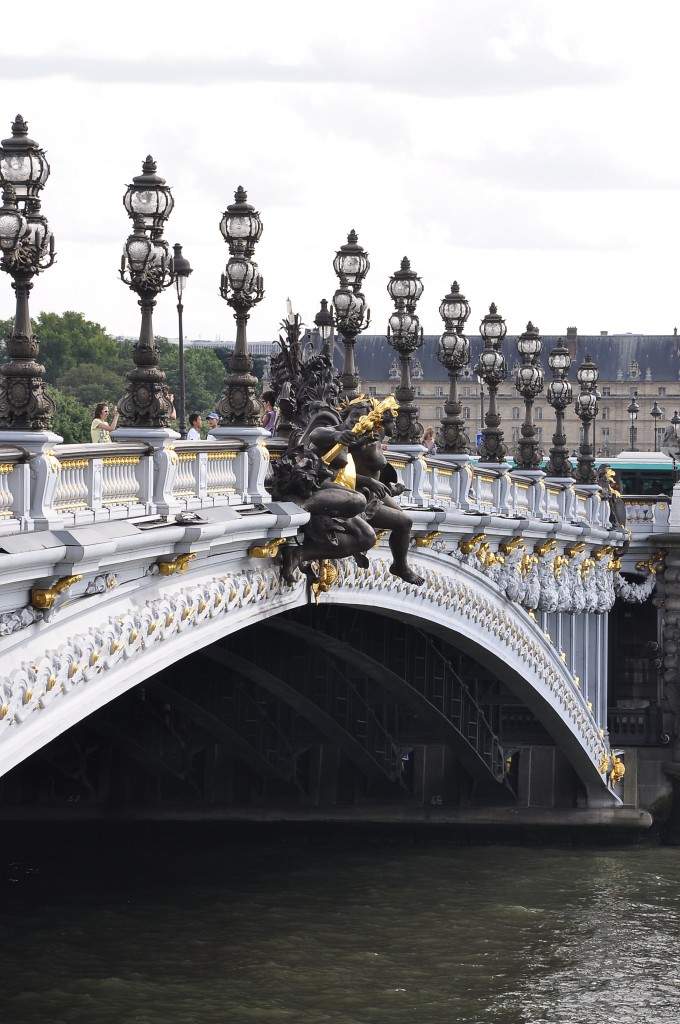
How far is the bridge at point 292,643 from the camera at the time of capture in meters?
19.4

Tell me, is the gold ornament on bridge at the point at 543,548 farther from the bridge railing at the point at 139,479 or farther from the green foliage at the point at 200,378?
the green foliage at the point at 200,378

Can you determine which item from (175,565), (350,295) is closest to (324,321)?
(350,295)

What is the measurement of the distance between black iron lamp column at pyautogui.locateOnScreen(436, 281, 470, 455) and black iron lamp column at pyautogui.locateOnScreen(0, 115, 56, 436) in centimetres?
1719

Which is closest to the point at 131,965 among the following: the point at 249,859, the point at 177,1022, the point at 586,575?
the point at 177,1022

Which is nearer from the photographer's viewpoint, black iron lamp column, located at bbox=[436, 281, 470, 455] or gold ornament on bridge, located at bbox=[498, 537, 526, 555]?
black iron lamp column, located at bbox=[436, 281, 470, 455]

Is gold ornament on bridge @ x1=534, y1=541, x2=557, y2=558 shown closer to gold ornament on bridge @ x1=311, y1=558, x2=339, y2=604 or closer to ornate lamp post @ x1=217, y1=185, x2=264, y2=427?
gold ornament on bridge @ x1=311, y1=558, x2=339, y2=604

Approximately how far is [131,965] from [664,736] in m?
21.8

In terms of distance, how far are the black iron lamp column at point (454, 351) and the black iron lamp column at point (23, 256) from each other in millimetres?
17192

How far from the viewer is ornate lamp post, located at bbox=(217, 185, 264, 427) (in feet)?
79.8

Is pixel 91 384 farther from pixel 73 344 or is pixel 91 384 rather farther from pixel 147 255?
pixel 147 255

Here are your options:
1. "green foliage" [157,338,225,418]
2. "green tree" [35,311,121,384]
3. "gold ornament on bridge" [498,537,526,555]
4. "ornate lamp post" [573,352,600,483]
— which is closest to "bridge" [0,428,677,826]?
"gold ornament on bridge" [498,537,526,555]

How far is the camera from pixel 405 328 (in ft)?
107

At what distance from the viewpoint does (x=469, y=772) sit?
44938 millimetres

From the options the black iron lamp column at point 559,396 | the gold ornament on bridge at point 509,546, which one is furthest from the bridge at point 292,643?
the black iron lamp column at point 559,396
